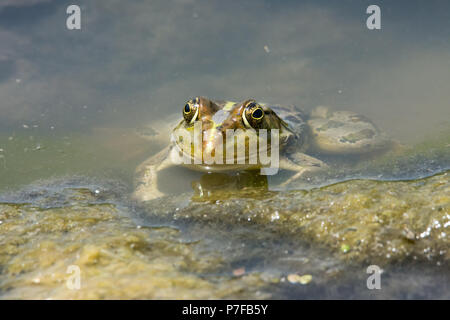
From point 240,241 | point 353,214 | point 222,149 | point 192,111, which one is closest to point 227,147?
point 222,149

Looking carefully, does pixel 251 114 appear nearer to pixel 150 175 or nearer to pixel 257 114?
pixel 257 114

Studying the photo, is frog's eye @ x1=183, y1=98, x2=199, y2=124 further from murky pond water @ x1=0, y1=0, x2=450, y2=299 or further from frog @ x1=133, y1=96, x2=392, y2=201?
murky pond water @ x1=0, y1=0, x2=450, y2=299

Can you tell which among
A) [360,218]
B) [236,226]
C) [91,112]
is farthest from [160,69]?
[360,218]

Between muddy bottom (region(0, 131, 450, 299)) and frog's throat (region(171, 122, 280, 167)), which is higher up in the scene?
frog's throat (region(171, 122, 280, 167))

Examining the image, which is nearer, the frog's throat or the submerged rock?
the submerged rock

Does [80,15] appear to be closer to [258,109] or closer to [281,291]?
[258,109]

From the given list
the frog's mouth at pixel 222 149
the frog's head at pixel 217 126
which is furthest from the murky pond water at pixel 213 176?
the frog's head at pixel 217 126

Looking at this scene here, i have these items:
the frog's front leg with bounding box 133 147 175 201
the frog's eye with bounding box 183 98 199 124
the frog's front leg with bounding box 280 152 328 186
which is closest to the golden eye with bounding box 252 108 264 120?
the frog's eye with bounding box 183 98 199 124

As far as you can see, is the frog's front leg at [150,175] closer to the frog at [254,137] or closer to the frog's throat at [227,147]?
the frog at [254,137]
